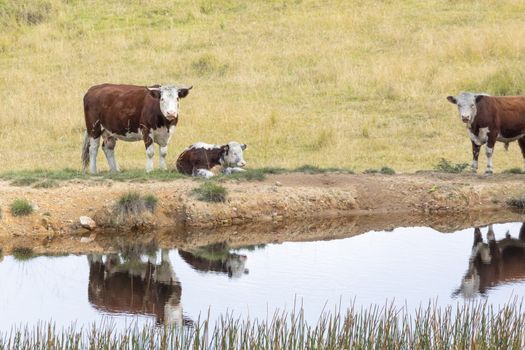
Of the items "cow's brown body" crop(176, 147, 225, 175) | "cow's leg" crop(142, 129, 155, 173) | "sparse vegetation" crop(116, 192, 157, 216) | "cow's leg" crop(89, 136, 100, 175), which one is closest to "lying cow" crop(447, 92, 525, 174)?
"cow's brown body" crop(176, 147, 225, 175)

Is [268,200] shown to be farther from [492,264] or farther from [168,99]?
[492,264]

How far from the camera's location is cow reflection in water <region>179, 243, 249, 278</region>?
14.6 m

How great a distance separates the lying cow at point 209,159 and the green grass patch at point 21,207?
3.14 m

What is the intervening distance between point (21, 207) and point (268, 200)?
3662 mm

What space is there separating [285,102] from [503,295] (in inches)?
473

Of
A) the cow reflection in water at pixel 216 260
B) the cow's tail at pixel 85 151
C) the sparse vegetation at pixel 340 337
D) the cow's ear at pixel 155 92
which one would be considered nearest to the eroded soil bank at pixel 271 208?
the cow reflection in water at pixel 216 260

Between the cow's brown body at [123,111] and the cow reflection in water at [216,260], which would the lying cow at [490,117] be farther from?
the cow reflection in water at [216,260]

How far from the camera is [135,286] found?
13.9m

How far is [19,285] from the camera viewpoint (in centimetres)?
1370

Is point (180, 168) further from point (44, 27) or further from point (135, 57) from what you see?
point (44, 27)

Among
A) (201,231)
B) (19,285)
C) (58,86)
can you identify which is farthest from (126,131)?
(58,86)

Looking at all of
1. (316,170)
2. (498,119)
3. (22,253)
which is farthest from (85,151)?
(498,119)

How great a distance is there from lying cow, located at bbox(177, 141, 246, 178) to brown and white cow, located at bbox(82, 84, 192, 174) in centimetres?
41

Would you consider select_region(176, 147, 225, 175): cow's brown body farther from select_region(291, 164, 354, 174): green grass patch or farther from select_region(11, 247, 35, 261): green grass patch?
select_region(11, 247, 35, 261): green grass patch
